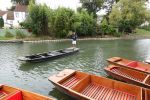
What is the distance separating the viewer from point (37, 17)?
36.5 m

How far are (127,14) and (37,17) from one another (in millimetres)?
17655

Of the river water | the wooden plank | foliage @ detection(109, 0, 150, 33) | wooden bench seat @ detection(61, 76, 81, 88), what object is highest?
foliage @ detection(109, 0, 150, 33)

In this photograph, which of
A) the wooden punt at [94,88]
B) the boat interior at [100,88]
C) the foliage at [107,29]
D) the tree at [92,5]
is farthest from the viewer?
the tree at [92,5]

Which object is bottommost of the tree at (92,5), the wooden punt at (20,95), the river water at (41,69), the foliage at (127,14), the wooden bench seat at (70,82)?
the river water at (41,69)

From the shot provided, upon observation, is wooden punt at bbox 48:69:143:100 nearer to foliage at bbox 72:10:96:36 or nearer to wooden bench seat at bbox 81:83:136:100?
wooden bench seat at bbox 81:83:136:100

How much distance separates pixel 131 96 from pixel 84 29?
2965 centimetres

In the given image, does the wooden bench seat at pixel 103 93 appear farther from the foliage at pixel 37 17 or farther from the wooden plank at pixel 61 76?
the foliage at pixel 37 17

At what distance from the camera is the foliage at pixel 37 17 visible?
36.2 meters

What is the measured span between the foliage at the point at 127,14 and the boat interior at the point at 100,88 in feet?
109

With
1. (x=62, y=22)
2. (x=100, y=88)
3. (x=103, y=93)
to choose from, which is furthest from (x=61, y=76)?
(x=62, y=22)

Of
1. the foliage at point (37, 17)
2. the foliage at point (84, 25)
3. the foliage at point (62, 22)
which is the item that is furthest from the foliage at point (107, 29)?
the foliage at point (37, 17)

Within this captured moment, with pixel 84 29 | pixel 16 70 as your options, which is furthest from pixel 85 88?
pixel 84 29

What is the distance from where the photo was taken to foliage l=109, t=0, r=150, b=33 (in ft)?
144

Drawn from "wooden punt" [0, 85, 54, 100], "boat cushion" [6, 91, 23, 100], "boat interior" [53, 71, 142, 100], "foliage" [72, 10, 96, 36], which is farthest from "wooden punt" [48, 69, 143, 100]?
"foliage" [72, 10, 96, 36]
